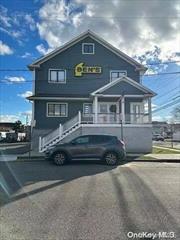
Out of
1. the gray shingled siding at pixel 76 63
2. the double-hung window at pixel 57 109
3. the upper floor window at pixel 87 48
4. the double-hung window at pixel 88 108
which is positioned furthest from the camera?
the upper floor window at pixel 87 48

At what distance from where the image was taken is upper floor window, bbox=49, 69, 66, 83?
2891cm

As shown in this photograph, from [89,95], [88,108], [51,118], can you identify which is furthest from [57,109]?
[89,95]

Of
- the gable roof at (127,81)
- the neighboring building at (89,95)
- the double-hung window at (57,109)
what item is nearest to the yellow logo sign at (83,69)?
the neighboring building at (89,95)

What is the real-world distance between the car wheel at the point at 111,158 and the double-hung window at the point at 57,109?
38.6ft

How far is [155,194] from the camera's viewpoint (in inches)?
347

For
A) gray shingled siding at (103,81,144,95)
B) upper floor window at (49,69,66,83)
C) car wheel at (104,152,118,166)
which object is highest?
upper floor window at (49,69,66,83)

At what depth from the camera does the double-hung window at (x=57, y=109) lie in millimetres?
27891

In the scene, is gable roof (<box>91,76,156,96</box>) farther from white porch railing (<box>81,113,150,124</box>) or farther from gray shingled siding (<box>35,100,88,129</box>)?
gray shingled siding (<box>35,100,88,129</box>)

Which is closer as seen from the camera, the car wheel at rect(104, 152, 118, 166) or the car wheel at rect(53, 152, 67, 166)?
the car wheel at rect(53, 152, 67, 166)

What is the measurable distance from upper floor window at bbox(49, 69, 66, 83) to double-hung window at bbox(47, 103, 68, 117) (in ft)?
7.96

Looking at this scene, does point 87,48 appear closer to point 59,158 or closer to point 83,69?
point 83,69

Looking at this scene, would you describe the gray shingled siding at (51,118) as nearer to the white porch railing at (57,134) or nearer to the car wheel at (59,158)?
the white porch railing at (57,134)

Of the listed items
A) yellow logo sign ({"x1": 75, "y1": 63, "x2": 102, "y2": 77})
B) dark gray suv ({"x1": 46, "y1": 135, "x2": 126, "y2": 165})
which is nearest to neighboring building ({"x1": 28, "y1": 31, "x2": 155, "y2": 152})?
yellow logo sign ({"x1": 75, "y1": 63, "x2": 102, "y2": 77})

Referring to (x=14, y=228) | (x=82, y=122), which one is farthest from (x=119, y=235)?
(x=82, y=122)
